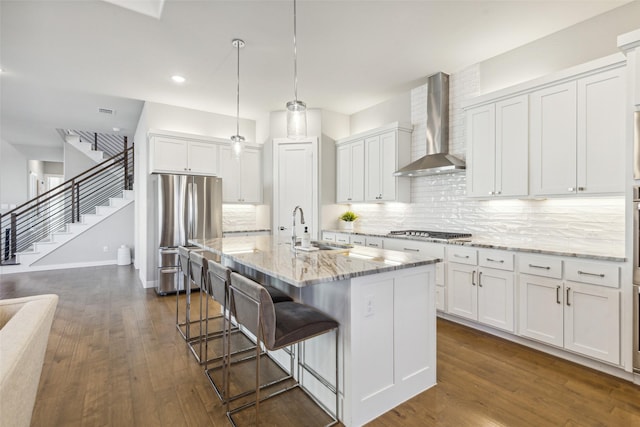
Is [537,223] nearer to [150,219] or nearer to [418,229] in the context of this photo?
[418,229]

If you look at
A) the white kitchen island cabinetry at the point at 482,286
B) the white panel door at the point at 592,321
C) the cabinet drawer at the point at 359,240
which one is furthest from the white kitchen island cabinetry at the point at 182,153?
the white panel door at the point at 592,321

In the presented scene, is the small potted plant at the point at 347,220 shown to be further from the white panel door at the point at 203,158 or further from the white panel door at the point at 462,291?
the white panel door at the point at 203,158

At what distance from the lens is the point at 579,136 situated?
2748 millimetres

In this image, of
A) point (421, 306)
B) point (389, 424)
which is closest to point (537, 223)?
point (421, 306)

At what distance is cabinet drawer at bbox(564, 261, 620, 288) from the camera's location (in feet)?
7.60

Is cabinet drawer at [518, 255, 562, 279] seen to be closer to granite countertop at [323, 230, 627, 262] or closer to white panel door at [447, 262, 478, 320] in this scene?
granite countertop at [323, 230, 627, 262]

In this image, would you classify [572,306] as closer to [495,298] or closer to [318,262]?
[495,298]

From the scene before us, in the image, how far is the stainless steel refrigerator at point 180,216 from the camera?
4715 millimetres

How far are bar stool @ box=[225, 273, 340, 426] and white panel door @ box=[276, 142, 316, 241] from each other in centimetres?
339

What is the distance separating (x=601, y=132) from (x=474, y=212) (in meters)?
1.49

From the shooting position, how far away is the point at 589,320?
2.44 m

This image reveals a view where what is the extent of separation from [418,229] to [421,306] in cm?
253

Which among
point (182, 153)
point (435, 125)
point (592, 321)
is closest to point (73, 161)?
point (182, 153)

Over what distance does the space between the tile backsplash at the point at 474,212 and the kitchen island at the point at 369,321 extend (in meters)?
1.86
